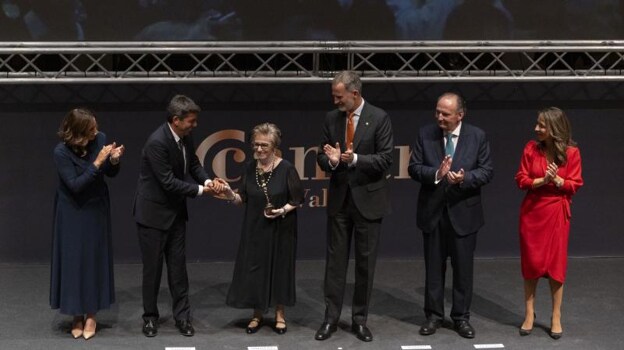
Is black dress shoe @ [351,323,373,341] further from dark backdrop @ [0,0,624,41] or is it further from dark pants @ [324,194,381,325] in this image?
dark backdrop @ [0,0,624,41]

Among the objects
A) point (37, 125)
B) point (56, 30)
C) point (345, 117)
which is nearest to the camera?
point (345, 117)

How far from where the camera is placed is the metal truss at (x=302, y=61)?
7.29 m

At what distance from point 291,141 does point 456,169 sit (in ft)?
6.57

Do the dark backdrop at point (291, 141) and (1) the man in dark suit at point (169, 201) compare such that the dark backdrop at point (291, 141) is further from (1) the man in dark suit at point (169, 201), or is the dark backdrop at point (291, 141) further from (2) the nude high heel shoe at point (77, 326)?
(2) the nude high heel shoe at point (77, 326)

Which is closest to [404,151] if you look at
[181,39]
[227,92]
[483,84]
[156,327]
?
[483,84]

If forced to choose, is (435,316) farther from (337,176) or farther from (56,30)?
(56,30)

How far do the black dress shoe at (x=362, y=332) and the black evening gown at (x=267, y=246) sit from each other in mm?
436

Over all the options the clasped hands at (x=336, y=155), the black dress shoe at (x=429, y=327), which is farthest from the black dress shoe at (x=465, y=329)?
the clasped hands at (x=336, y=155)

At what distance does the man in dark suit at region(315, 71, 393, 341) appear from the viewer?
20.7 feet

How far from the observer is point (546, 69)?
25.2 ft

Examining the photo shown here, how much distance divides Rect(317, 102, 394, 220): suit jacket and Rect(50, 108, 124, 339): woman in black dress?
1332 mm

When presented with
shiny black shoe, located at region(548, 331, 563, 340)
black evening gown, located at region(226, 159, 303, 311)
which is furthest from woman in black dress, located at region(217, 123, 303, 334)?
shiny black shoe, located at region(548, 331, 563, 340)

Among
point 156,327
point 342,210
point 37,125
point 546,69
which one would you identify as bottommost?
point 156,327

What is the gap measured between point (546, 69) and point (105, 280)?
353 cm
